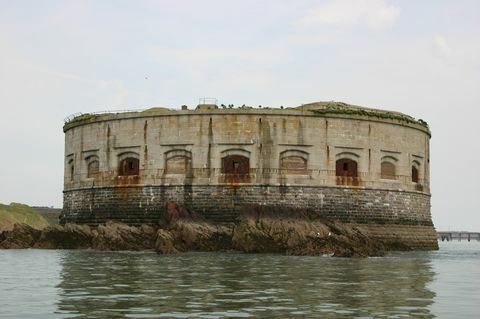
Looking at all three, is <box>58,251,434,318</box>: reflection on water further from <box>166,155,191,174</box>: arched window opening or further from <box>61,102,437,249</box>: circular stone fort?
<box>166,155,191,174</box>: arched window opening

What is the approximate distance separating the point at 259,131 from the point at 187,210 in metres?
5.57

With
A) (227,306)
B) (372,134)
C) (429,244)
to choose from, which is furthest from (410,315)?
(429,244)

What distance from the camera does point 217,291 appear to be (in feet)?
49.3

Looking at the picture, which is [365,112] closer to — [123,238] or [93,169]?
[123,238]

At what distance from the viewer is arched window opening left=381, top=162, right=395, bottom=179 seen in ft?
133

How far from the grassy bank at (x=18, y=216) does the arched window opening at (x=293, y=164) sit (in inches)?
1183

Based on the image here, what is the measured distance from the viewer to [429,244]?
42438 millimetres

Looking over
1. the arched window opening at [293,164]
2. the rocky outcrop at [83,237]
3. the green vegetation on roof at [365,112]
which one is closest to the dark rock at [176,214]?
the rocky outcrop at [83,237]

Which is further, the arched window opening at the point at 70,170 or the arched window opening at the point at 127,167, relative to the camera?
the arched window opening at the point at 70,170

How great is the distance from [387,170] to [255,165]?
26.0 ft

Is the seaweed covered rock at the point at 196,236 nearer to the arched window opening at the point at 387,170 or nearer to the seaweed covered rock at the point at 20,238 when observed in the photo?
the seaweed covered rock at the point at 20,238

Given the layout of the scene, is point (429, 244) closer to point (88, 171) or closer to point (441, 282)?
point (88, 171)

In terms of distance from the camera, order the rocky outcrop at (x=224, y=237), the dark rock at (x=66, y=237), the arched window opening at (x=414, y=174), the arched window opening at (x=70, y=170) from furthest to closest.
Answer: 1. the arched window opening at (x=70, y=170)
2. the arched window opening at (x=414, y=174)
3. the dark rock at (x=66, y=237)
4. the rocky outcrop at (x=224, y=237)

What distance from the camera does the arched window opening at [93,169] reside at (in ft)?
137
